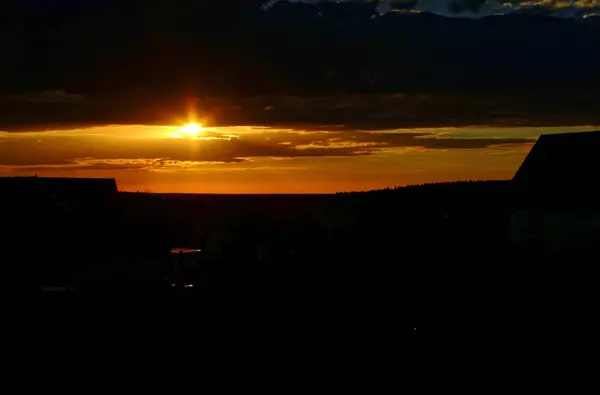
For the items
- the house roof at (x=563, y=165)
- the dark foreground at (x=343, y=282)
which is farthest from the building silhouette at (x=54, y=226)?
the house roof at (x=563, y=165)

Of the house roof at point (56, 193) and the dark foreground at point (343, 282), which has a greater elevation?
the house roof at point (56, 193)

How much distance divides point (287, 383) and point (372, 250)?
55.5 ft

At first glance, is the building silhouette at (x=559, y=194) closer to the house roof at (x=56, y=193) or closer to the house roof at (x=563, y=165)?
the house roof at (x=563, y=165)

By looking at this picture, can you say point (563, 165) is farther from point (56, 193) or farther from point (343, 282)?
point (56, 193)

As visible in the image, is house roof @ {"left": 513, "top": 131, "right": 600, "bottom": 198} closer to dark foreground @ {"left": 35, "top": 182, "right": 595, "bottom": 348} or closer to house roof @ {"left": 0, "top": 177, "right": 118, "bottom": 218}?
dark foreground @ {"left": 35, "top": 182, "right": 595, "bottom": 348}

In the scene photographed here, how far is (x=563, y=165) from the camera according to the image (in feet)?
117

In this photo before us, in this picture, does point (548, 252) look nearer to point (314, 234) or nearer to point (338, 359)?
point (314, 234)

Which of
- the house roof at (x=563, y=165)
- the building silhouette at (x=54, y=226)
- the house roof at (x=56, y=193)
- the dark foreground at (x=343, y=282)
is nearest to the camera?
the dark foreground at (x=343, y=282)

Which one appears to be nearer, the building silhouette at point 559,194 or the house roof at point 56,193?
the building silhouette at point 559,194

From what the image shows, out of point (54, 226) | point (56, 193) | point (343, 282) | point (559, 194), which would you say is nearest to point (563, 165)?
point (559, 194)

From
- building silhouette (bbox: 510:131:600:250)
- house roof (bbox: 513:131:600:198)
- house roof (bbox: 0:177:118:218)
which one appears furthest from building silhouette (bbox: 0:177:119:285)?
house roof (bbox: 513:131:600:198)

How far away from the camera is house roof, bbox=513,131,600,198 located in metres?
34.5

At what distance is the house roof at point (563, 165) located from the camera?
34.5 meters

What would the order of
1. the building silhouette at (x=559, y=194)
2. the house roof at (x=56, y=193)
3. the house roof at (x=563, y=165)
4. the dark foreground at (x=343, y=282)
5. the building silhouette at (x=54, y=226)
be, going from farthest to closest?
the house roof at (x=56, y=193) < the house roof at (x=563, y=165) < the building silhouette at (x=559, y=194) < the building silhouette at (x=54, y=226) < the dark foreground at (x=343, y=282)
